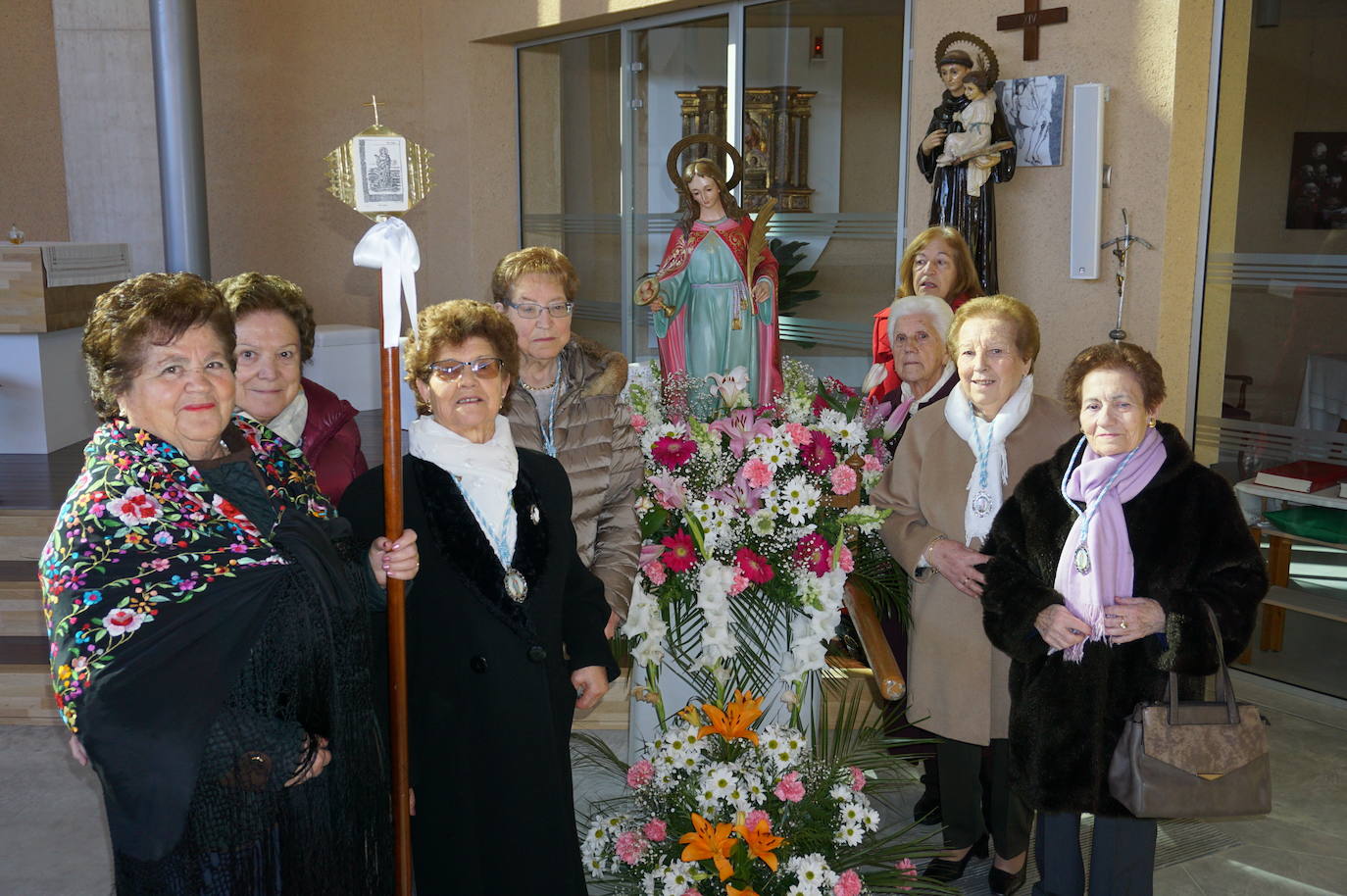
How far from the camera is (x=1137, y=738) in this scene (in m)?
Answer: 2.39

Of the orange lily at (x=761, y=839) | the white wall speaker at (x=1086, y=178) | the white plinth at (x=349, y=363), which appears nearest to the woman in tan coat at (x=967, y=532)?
the orange lily at (x=761, y=839)

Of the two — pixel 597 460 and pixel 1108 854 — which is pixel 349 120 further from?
pixel 1108 854

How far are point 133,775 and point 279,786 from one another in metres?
0.24

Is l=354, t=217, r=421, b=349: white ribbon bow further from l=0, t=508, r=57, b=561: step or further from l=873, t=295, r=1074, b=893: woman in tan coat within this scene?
l=0, t=508, r=57, b=561: step

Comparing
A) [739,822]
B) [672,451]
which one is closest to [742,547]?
[672,451]

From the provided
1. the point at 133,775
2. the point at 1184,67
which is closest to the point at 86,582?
the point at 133,775

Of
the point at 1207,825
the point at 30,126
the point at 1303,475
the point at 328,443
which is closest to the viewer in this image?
the point at 328,443

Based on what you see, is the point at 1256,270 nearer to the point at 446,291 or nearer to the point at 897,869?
the point at 897,869

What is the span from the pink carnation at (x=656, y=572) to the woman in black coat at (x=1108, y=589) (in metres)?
0.75

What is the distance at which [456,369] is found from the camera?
2.22 m

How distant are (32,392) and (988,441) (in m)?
5.89

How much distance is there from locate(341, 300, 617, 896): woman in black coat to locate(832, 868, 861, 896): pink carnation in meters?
0.57

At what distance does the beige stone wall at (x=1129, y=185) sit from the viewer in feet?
15.1

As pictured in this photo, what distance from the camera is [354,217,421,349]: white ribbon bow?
75.9 inches
